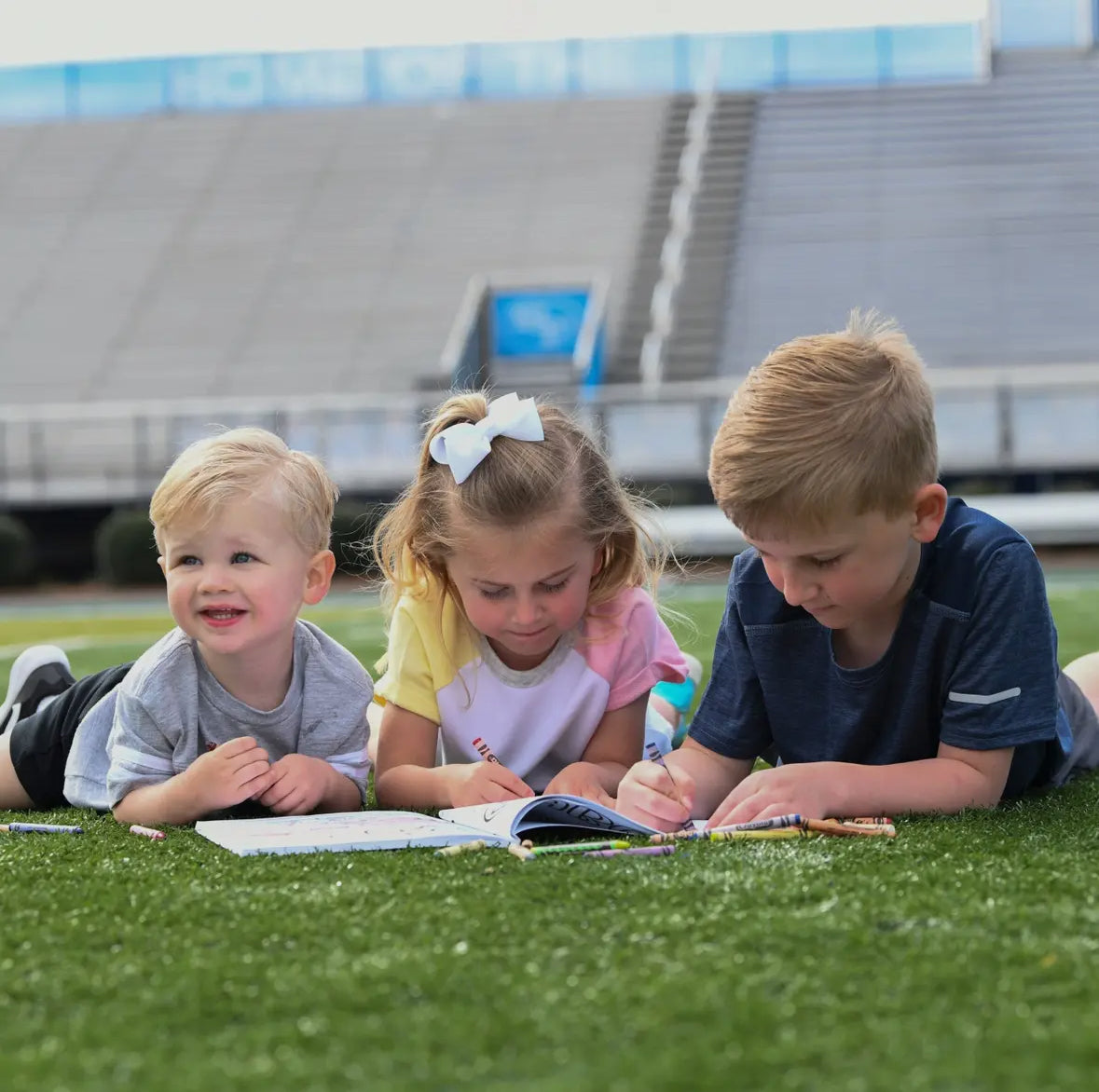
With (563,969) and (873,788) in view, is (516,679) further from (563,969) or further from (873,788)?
(563,969)

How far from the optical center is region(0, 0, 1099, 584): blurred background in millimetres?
14562

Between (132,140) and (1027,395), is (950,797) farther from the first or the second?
(132,140)

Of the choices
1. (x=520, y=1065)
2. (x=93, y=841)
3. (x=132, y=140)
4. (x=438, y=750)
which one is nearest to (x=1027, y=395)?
(x=438, y=750)

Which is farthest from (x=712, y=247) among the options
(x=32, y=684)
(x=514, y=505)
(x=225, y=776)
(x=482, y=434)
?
(x=225, y=776)

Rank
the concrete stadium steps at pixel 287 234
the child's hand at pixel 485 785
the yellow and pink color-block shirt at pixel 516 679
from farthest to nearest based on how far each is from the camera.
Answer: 1. the concrete stadium steps at pixel 287 234
2. the yellow and pink color-block shirt at pixel 516 679
3. the child's hand at pixel 485 785

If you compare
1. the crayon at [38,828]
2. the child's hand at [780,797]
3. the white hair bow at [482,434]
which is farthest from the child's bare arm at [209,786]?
the child's hand at [780,797]

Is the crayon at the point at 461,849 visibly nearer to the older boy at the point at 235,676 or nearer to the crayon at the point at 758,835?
the crayon at the point at 758,835

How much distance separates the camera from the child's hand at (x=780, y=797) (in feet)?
7.98

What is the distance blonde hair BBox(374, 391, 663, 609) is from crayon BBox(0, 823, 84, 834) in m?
0.79

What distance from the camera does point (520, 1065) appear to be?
4.12ft

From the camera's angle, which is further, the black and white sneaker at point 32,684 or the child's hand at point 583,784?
the black and white sneaker at point 32,684

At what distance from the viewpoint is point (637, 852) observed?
86.6 inches

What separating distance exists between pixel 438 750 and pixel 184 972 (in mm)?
1860

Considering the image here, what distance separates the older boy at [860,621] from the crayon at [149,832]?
74 centimetres
